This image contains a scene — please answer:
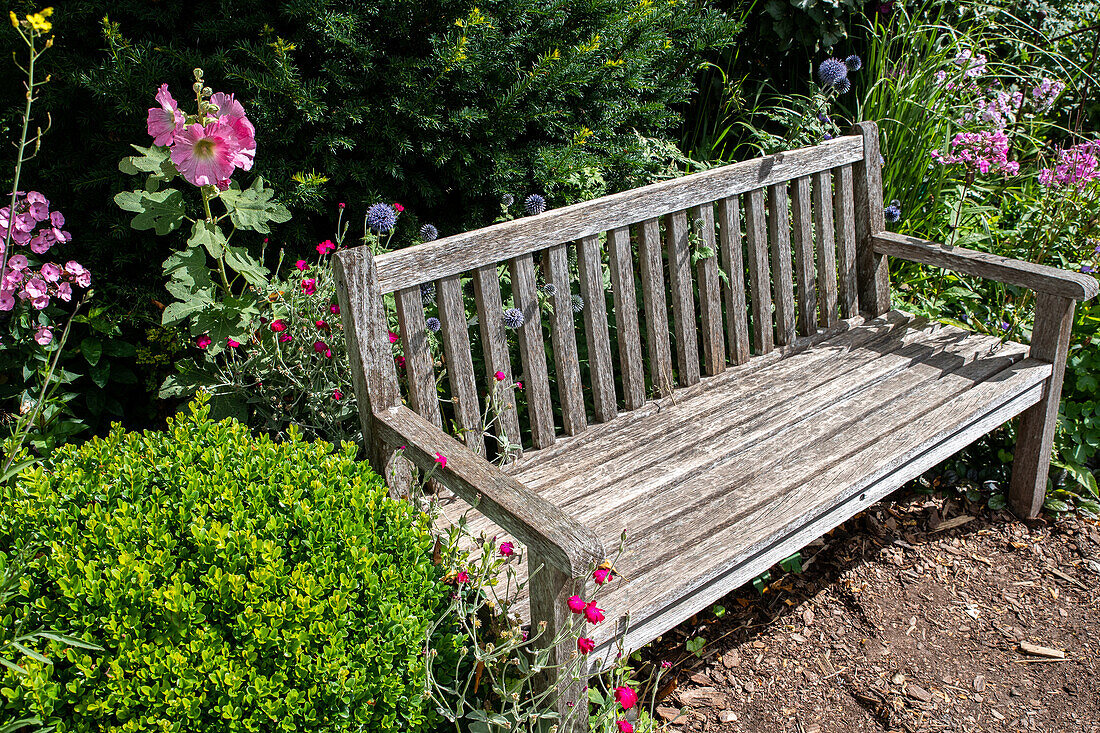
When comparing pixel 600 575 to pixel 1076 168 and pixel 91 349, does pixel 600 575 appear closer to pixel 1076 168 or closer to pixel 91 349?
pixel 91 349

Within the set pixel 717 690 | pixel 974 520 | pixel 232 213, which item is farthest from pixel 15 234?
pixel 974 520

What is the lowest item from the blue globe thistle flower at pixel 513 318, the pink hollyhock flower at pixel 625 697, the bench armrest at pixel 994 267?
the pink hollyhock flower at pixel 625 697

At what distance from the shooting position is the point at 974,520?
3328mm

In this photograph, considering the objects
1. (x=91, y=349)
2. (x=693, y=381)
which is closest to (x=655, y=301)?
(x=693, y=381)

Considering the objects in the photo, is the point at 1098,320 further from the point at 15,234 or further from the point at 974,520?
the point at 15,234

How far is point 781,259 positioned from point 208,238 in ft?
6.06

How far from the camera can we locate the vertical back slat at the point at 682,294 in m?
2.81

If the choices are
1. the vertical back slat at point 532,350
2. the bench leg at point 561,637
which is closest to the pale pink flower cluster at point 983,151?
the vertical back slat at point 532,350

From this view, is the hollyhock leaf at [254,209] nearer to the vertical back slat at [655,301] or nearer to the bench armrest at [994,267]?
the vertical back slat at [655,301]

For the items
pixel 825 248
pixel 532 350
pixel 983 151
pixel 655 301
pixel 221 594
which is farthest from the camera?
pixel 983 151

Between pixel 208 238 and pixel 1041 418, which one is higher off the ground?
pixel 208 238

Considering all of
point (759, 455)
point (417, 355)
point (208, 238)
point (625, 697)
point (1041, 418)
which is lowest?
point (1041, 418)

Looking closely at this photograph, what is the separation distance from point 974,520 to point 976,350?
660mm

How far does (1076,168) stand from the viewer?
11.7 ft
